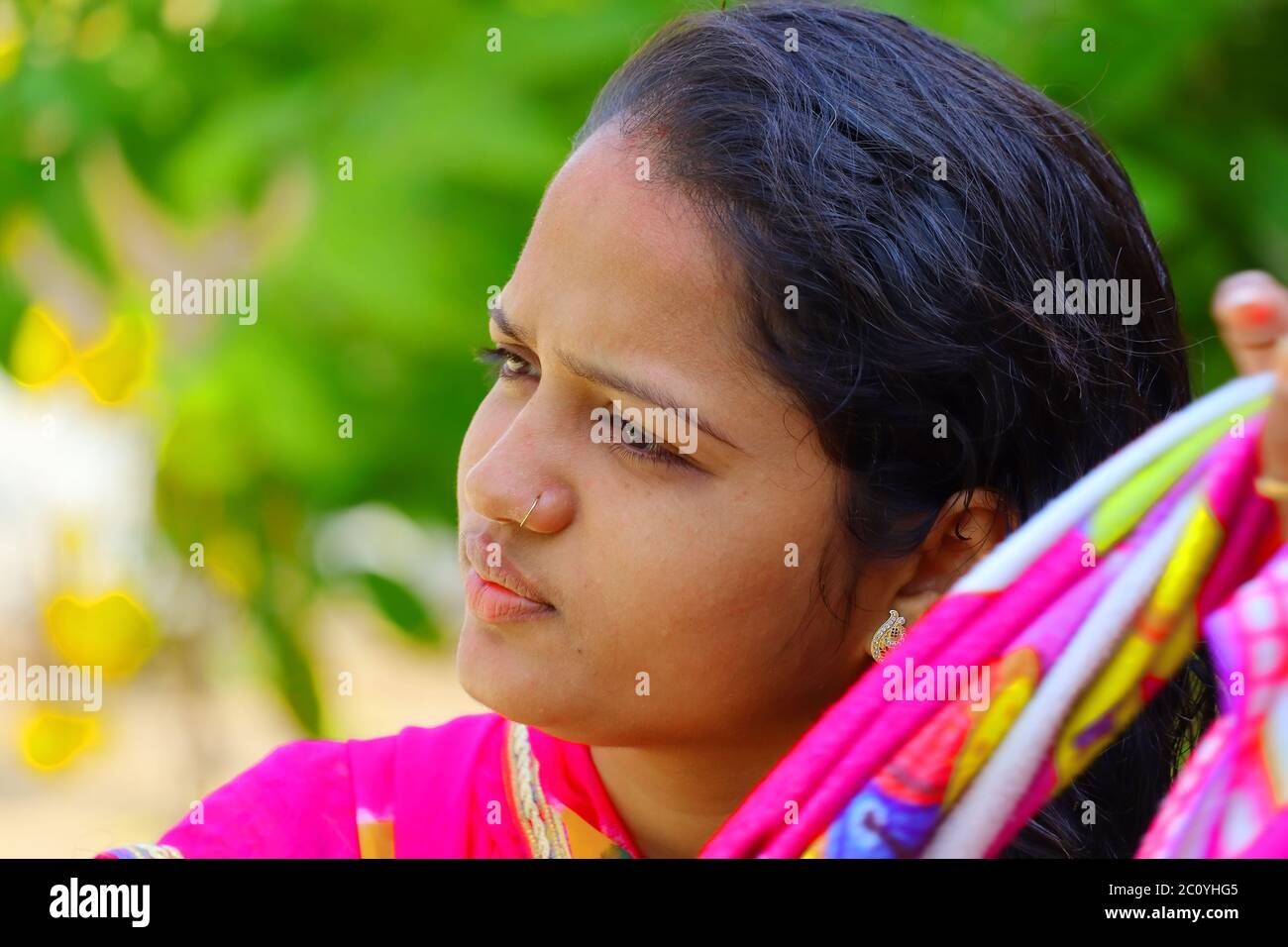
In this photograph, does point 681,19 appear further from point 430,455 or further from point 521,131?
point 430,455

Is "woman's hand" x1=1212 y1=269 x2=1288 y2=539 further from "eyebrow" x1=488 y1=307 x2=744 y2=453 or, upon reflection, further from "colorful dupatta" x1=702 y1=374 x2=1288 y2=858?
"eyebrow" x1=488 y1=307 x2=744 y2=453

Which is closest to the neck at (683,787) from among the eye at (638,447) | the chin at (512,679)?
the chin at (512,679)

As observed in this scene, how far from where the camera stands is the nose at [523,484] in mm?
1000

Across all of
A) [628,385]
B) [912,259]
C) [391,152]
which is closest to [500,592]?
[628,385]

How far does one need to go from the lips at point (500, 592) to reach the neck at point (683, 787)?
0.17 m

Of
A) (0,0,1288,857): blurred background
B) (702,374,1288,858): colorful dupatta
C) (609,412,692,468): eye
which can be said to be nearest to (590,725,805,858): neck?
(609,412,692,468): eye

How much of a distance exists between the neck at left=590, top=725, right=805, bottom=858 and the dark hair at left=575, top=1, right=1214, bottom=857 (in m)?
0.16

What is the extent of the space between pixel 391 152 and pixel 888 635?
997 millimetres

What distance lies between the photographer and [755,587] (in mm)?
1052

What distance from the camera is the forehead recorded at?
1.03m

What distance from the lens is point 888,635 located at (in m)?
1.13

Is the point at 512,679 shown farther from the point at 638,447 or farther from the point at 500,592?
the point at 638,447
